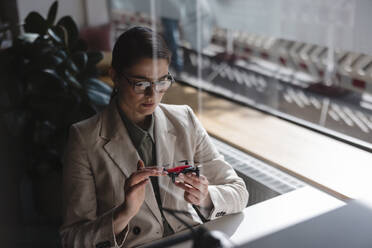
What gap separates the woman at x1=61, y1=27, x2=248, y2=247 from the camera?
1.10m

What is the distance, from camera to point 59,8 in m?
3.33

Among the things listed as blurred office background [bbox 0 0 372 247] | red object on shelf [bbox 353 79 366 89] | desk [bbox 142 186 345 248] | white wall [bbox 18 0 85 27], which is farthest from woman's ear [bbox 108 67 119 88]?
white wall [bbox 18 0 85 27]

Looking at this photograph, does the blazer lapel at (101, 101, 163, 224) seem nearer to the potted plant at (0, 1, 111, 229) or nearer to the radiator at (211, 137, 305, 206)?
the radiator at (211, 137, 305, 206)

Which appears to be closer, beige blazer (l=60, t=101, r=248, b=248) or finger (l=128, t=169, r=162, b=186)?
finger (l=128, t=169, r=162, b=186)

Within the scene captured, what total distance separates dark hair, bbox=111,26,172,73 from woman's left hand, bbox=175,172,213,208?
1.02 ft

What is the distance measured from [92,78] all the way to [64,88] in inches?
5.8

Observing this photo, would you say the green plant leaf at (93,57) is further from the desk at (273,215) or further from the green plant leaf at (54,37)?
the desk at (273,215)

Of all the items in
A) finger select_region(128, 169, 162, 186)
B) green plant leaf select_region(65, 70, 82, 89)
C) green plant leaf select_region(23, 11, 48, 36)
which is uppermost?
green plant leaf select_region(23, 11, 48, 36)

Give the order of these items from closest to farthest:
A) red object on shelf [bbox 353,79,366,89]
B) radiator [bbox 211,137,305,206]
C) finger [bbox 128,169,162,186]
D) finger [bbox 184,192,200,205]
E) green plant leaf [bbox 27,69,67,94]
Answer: finger [bbox 128,169,162,186]
finger [bbox 184,192,200,205]
red object on shelf [bbox 353,79,366,89]
radiator [bbox 211,137,305,206]
green plant leaf [bbox 27,69,67,94]

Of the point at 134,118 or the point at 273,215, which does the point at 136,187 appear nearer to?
the point at 134,118

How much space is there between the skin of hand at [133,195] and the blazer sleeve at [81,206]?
2 centimetres

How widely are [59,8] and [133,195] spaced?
8.74ft

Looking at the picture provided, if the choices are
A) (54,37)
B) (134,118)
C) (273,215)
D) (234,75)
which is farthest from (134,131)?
(54,37)

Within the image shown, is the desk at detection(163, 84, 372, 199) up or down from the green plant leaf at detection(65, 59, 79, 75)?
down
